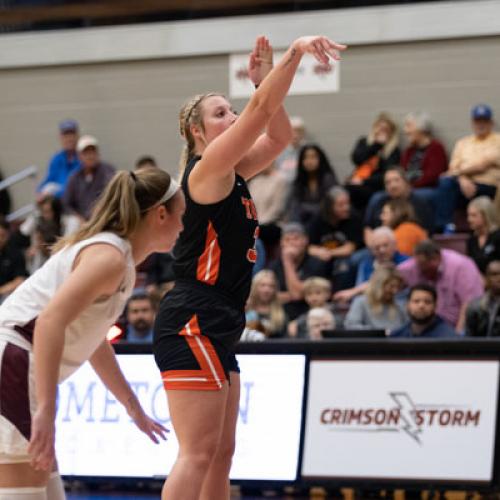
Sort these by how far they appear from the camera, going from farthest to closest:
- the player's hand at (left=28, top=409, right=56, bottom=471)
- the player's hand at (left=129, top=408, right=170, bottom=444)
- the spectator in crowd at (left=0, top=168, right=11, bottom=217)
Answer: the spectator in crowd at (left=0, top=168, right=11, bottom=217)
the player's hand at (left=129, top=408, right=170, bottom=444)
the player's hand at (left=28, top=409, right=56, bottom=471)

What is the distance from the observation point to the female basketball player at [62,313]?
3.44 meters

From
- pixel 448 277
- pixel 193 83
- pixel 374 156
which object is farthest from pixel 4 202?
pixel 448 277

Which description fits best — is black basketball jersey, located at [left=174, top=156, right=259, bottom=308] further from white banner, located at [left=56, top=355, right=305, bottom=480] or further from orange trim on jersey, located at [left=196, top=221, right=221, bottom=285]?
white banner, located at [left=56, top=355, right=305, bottom=480]

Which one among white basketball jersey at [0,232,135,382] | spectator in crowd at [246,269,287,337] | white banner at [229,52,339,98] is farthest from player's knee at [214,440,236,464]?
white banner at [229,52,339,98]

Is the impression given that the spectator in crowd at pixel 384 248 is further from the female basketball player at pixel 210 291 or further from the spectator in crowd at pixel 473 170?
the female basketball player at pixel 210 291

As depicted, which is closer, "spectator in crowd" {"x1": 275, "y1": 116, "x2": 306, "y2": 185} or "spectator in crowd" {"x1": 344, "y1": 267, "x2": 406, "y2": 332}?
"spectator in crowd" {"x1": 344, "y1": 267, "x2": 406, "y2": 332}

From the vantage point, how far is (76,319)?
3645mm

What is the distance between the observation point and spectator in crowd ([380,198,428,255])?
1116 centimetres

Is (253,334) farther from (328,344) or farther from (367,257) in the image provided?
(367,257)

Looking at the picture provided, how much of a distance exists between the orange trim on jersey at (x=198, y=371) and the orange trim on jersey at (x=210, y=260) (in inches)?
6.8

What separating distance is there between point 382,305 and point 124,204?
6.00 metres

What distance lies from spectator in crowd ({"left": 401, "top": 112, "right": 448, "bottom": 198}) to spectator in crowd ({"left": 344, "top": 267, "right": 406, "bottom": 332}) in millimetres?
2448

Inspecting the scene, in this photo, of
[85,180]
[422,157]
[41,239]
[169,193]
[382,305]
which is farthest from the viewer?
[85,180]

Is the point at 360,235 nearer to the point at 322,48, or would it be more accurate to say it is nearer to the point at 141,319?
the point at 141,319
